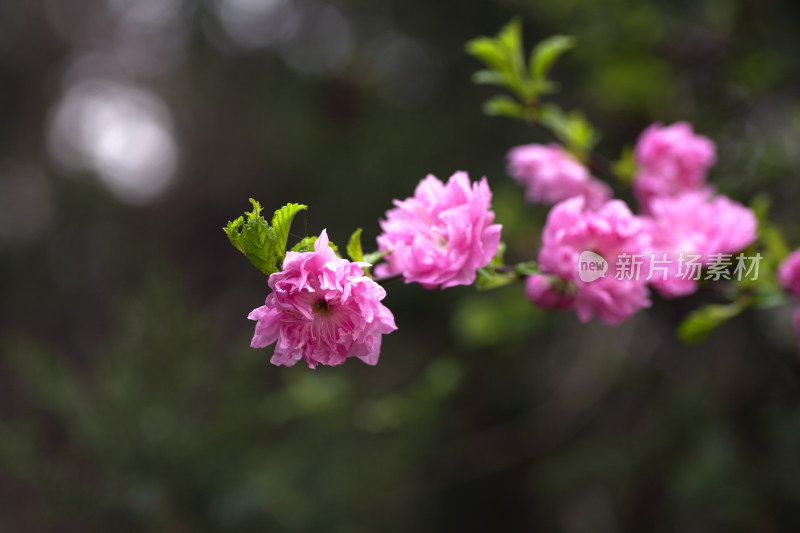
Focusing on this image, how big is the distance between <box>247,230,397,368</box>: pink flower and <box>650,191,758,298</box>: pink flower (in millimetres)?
404

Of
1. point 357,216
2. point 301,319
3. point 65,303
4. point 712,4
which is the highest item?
point 65,303

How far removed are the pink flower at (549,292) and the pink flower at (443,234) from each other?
0.44ft

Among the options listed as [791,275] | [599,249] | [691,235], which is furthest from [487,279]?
[791,275]

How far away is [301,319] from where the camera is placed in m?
0.52

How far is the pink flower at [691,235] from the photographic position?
0.74 meters

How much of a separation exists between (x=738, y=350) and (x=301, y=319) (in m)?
1.67

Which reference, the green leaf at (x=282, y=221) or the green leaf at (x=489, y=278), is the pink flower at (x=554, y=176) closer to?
the green leaf at (x=489, y=278)

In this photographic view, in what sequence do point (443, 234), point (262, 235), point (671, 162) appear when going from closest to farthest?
point (262, 235) → point (443, 234) → point (671, 162)

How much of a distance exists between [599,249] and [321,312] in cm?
33

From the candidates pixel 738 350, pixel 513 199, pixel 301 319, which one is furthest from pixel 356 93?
pixel 301 319

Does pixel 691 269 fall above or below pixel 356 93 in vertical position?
below

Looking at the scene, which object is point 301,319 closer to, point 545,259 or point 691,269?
point 545,259

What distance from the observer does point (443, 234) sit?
591 mm

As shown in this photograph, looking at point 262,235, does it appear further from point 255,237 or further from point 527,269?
point 527,269
